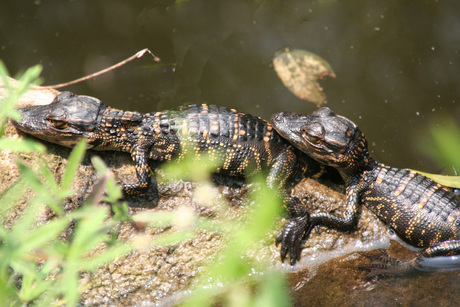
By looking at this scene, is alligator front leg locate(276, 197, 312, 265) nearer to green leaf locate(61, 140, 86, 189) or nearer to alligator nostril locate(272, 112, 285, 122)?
alligator nostril locate(272, 112, 285, 122)

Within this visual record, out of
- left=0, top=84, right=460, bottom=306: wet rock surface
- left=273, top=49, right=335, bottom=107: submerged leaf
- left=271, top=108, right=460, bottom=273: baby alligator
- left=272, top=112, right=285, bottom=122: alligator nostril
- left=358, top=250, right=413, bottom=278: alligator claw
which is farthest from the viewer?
left=273, top=49, right=335, bottom=107: submerged leaf

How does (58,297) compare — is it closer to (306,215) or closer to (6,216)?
(6,216)

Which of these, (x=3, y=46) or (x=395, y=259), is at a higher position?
(x=3, y=46)

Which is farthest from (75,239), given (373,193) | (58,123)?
(373,193)

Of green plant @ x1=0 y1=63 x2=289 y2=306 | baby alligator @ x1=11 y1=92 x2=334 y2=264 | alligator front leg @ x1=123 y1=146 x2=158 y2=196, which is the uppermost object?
green plant @ x1=0 y1=63 x2=289 y2=306

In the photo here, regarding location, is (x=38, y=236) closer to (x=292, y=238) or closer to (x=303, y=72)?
(x=292, y=238)

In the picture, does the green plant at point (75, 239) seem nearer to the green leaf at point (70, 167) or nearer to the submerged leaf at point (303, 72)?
the green leaf at point (70, 167)

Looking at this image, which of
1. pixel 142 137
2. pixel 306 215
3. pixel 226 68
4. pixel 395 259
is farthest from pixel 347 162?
pixel 226 68

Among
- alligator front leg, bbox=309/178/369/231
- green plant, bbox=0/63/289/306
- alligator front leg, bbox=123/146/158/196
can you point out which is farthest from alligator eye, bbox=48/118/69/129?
alligator front leg, bbox=309/178/369/231

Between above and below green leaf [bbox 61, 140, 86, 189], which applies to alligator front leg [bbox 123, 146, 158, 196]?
below
